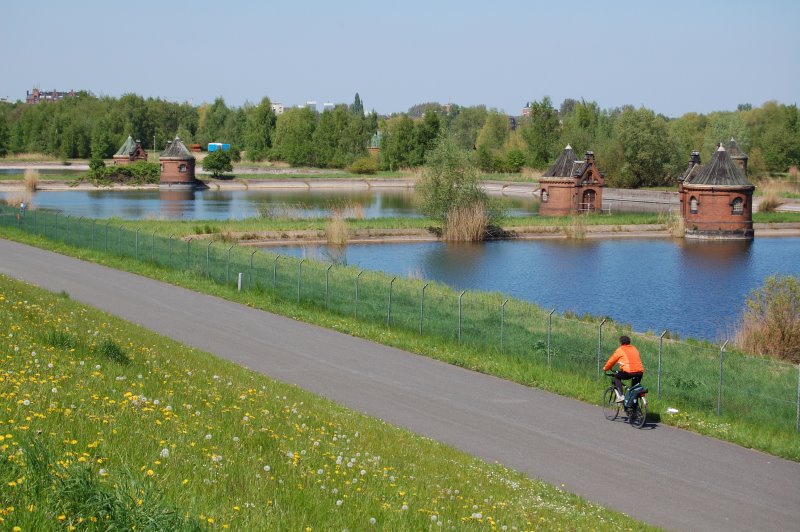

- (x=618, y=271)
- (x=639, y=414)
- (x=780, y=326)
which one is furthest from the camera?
(x=618, y=271)

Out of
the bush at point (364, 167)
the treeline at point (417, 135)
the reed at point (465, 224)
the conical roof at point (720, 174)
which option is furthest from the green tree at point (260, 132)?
the reed at point (465, 224)

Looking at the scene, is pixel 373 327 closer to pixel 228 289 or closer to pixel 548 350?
pixel 548 350

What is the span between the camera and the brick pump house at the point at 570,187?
288 ft

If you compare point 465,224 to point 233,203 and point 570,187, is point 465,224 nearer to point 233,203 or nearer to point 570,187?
point 570,187

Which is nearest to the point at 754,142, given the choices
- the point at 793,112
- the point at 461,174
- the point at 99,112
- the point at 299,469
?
the point at 793,112

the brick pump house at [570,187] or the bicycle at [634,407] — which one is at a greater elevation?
the brick pump house at [570,187]

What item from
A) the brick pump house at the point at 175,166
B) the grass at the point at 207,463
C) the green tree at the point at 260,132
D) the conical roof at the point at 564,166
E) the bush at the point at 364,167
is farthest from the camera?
the green tree at the point at 260,132

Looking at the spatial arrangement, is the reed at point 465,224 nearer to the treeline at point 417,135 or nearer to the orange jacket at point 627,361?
the orange jacket at point 627,361

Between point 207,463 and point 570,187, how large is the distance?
8013cm

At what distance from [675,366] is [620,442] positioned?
6418 mm

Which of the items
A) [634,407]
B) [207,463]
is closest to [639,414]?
[634,407]

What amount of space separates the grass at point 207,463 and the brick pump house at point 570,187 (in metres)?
A: 73.6

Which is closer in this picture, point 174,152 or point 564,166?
point 564,166

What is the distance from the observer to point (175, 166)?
112 meters
